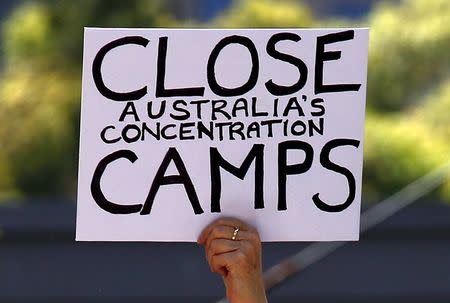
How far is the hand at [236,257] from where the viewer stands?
236cm

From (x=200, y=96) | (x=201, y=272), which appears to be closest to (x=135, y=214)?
(x=200, y=96)

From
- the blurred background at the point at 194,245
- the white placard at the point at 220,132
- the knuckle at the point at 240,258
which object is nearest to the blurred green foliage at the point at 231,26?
the blurred background at the point at 194,245

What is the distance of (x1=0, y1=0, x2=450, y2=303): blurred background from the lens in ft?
17.5

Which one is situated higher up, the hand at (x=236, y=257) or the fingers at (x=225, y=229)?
the fingers at (x=225, y=229)

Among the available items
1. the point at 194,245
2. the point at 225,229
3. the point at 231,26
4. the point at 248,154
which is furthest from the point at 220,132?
the point at 231,26

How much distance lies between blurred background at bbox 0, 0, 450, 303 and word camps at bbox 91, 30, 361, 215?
2.82 meters

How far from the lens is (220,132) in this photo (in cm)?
243

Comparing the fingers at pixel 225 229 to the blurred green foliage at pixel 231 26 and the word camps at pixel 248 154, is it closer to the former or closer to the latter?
the word camps at pixel 248 154

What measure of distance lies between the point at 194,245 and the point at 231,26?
3.62ft

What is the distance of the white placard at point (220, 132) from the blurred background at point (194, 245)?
2.81m

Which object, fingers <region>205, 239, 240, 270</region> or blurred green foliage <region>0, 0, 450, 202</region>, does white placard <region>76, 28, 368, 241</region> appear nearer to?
fingers <region>205, 239, 240, 270</region>

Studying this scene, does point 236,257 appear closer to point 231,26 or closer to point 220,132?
point 220,132

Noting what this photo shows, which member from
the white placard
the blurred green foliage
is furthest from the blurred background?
the white placard

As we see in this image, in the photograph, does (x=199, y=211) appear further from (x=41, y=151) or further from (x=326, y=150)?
(x=41, y=151)
